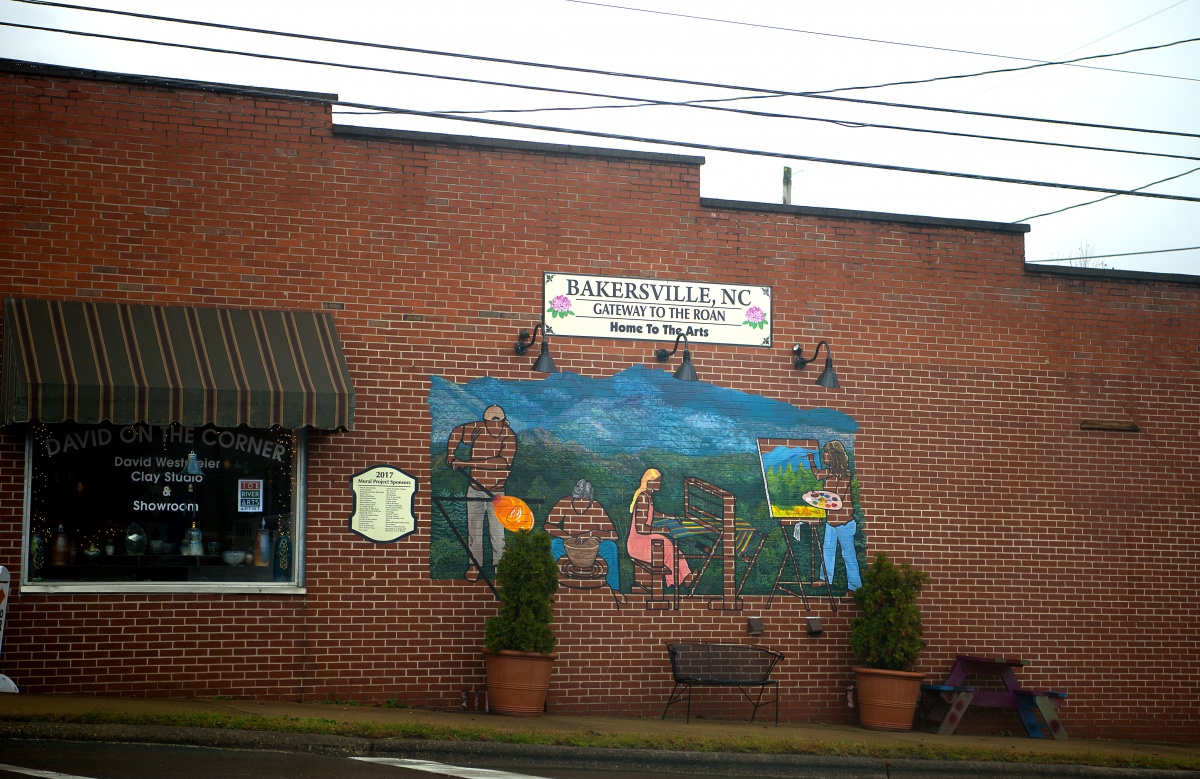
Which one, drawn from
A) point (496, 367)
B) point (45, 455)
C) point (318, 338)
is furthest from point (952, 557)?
point (45, 455)

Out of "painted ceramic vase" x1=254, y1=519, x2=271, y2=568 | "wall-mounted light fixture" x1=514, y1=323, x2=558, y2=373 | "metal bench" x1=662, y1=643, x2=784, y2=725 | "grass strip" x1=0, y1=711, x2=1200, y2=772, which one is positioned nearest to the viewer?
"grass strip" x1=0, y1=711, x2=1200, y2=772

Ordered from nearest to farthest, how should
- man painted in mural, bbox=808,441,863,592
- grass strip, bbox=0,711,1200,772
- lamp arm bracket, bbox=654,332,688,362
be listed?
grass strip, bbox=0,711,1200,772, lamp arm bracket, bbox=654,332,688,362, man painted in mural, bbox=808,441,863,592

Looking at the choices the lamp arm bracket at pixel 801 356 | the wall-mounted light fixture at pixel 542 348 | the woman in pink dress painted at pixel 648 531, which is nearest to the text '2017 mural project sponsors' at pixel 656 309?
the wall-mounted light fixture at pixel 542 348

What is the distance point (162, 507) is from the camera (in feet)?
37.4

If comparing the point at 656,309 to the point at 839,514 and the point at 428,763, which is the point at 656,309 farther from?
the point at 428,763

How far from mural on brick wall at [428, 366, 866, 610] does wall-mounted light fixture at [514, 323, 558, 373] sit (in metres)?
0.26

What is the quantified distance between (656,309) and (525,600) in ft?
11.7

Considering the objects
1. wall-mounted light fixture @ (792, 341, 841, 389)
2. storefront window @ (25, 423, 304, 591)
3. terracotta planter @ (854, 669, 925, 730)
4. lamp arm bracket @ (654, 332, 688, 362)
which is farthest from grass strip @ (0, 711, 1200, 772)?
lamp arm bracket @ (654, 332, 688, 362)

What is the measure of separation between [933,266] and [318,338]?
23.4ft

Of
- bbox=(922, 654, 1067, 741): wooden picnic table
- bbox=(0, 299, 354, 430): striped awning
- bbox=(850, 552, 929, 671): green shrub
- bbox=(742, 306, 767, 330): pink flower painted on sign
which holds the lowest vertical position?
bbox=(922, 654, 1067, 741): wooden picnic table

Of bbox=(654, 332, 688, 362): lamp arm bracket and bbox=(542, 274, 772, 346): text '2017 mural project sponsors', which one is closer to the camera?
bbox=(542, 274, 772, 346): text '2017 mural project sponsors'

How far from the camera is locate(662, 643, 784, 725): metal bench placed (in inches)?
486

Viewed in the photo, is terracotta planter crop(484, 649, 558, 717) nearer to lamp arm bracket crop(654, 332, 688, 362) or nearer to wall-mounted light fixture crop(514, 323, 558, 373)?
wall-mounted light fixture crop(514, 323, 558, 373)

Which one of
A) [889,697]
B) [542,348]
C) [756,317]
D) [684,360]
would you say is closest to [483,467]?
[542,348]
